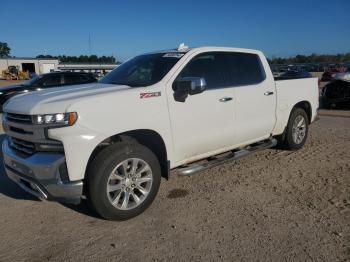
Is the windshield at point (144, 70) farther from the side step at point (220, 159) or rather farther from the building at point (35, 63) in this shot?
the building at point (35, 63)

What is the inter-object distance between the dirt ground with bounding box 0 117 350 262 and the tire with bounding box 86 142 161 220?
0.58 feet

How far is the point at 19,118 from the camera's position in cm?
386

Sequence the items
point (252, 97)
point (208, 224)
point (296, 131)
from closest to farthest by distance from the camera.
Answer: point (208, 224), point (252, 97), point (296, 131)

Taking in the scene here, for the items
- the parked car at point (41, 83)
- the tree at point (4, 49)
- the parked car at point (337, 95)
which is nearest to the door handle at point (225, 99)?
the parked car at point (337, 95)

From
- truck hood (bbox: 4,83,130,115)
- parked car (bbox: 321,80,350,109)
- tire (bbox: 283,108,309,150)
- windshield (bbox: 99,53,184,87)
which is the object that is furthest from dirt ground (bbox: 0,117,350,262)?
parked car (bbox: 321,80,350,109)

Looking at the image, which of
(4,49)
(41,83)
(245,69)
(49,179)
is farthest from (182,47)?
(4,49)

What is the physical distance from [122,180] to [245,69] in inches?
107

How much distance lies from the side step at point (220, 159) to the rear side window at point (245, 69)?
1.04 meters

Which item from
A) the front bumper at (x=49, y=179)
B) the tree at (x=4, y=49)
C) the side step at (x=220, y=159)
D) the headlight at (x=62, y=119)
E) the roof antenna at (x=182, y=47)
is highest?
the tree at (x=4, y=49)

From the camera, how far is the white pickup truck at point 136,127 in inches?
141

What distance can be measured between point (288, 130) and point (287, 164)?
740 mm

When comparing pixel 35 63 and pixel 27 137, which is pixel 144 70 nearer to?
pixel 27 137

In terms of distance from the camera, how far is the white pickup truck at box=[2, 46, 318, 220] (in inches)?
141

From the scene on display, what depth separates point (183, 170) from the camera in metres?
4.50
